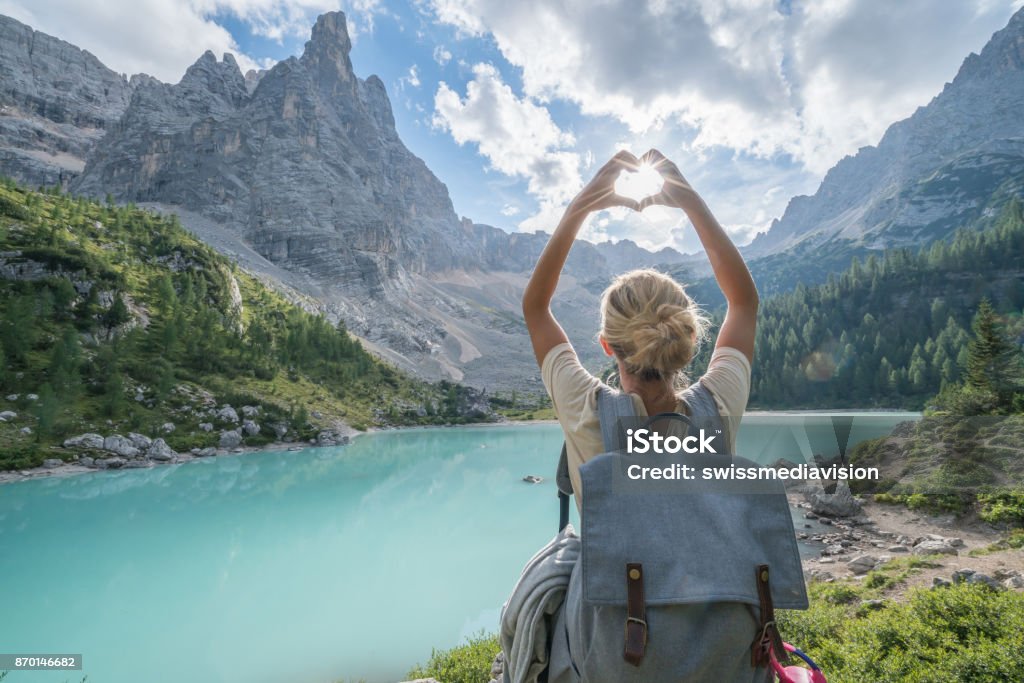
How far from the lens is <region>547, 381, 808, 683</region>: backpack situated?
1.17 metres

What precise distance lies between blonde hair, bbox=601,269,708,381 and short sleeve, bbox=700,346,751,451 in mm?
147

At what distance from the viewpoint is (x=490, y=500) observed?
27.2 m

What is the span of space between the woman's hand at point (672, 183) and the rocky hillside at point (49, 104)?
183 metres

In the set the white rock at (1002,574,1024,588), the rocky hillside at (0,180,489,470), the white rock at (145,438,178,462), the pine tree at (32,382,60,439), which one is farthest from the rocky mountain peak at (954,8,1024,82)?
the pine tree at (32,382,60,439)

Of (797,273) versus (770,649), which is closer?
(770,649)

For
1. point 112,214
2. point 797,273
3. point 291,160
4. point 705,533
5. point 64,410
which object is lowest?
point 64,410

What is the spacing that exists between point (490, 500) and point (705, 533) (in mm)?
27471

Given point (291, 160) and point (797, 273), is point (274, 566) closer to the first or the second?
point (291, 160)

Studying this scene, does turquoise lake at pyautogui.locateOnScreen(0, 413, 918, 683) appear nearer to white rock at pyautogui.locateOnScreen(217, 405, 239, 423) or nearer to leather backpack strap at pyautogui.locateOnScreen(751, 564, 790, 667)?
leather backpack strap at pyautogui.locateOnScreen(751, 564, 790, 667)

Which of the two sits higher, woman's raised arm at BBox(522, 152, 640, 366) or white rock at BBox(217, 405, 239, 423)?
woman's raised arm at BBox(522, 152, 640, 366)

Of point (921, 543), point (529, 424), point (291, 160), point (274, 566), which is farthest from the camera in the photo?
point (291, 160)

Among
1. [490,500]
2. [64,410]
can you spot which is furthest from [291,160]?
[490,500]

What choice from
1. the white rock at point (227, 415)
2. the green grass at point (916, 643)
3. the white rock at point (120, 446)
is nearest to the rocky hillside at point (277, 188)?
the white rock at point (227, 415)

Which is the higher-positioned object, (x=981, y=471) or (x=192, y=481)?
(x=981, y=471)
